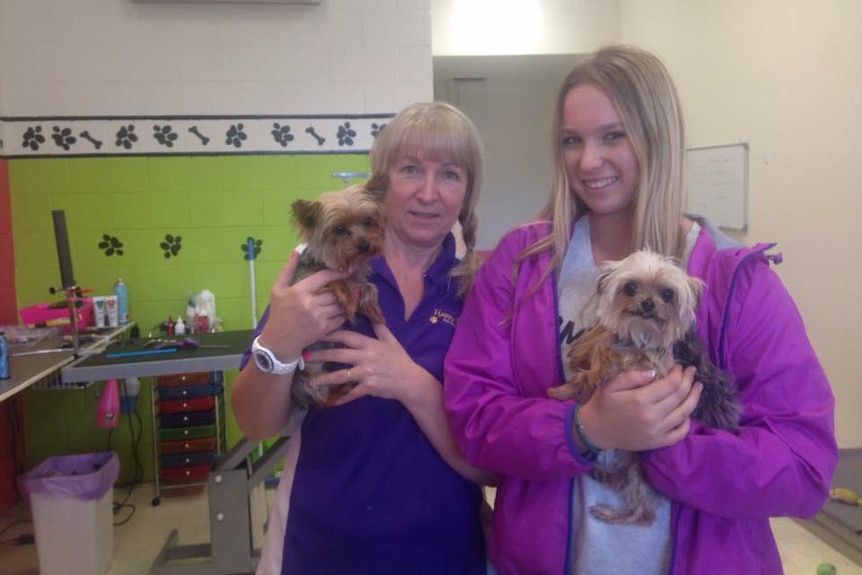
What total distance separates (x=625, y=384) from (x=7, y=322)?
3821 mm

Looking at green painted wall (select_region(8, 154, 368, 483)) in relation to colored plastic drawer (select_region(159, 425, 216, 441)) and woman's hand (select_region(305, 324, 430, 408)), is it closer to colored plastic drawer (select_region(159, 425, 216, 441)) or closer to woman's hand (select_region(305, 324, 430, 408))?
colored plastic drawer (select_region(159, 425, 216, 441))

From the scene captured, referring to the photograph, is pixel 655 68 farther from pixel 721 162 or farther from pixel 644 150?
pixel 721 162

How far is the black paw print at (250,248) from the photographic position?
4.05m

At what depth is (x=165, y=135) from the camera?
3.91 m

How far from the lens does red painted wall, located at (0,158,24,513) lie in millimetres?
3756

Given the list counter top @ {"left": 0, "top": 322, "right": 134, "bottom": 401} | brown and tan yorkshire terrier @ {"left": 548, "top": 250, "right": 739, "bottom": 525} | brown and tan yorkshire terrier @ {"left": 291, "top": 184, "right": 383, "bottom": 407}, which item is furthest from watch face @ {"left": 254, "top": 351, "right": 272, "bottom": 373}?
counter top @ {"left": 0, "top": 322, "right": 134, "bottom": 401}

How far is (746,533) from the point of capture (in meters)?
1.17

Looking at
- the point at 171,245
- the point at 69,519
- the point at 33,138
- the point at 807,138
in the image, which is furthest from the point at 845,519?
the point at 33,138

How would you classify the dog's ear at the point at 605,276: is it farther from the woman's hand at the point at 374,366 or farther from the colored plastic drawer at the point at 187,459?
the colored plastic drawer at the point at 187,459

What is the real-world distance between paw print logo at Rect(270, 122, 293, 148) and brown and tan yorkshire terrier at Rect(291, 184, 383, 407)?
2404 mm

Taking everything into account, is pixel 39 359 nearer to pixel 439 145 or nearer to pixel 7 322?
pixel 7 322

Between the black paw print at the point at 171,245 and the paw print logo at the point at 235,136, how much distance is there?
0.65 m

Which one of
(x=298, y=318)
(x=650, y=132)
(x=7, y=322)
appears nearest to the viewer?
(x=650, y=132)

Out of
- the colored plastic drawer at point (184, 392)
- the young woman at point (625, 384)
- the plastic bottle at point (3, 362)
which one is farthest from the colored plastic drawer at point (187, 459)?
the young woman at point (625, 384)
